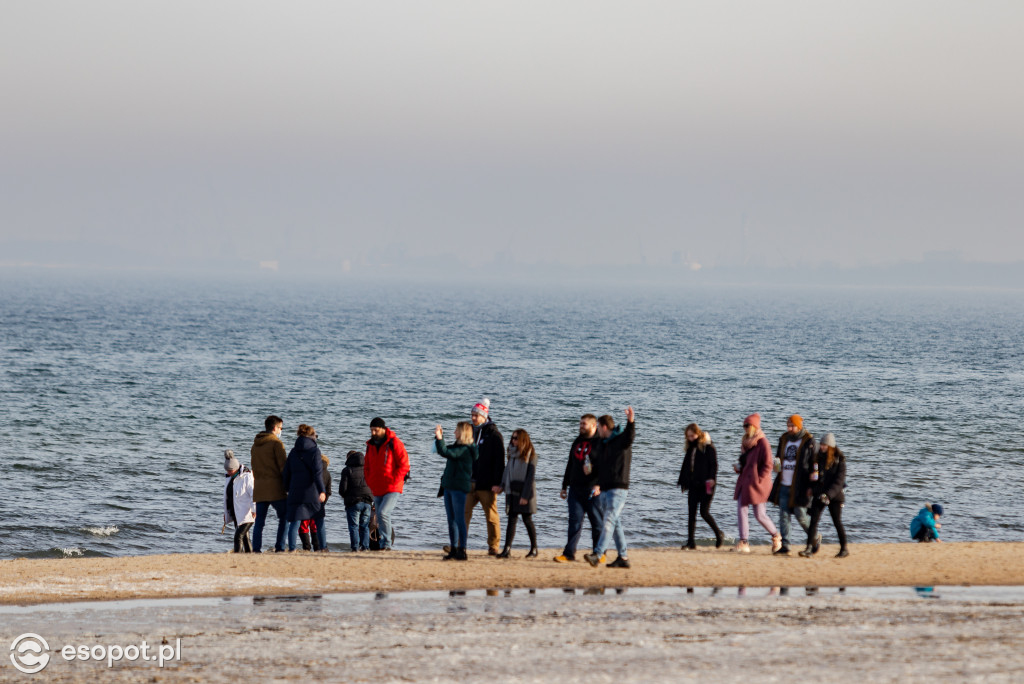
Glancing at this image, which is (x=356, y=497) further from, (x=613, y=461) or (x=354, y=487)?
(x=613, y=461)

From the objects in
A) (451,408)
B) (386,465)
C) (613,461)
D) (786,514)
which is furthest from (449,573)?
(451,408)

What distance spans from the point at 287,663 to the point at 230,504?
6301 mm

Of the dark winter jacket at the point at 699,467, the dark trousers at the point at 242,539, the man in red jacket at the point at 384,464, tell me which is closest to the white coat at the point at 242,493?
the dark trousers at the point at 242,539

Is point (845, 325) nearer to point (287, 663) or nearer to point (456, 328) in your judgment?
point (456, 328)

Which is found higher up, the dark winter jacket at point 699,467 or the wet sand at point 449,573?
the dark winter jacket at point 699,467

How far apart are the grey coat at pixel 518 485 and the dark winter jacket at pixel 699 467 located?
88.8 inches

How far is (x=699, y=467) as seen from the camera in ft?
48.6

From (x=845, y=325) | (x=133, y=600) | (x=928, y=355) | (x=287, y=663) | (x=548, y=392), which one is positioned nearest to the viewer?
(x=287, y=663)

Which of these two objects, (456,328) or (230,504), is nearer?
(230,504)

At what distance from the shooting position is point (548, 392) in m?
55.1

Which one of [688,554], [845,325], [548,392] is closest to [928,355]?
[548,392]

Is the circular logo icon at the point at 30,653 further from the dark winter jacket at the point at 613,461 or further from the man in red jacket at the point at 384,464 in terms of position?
the dark winter jacket at the point at 613,461

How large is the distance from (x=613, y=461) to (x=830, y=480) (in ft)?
9.98

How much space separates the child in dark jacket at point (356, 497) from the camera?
1573 centimetres
